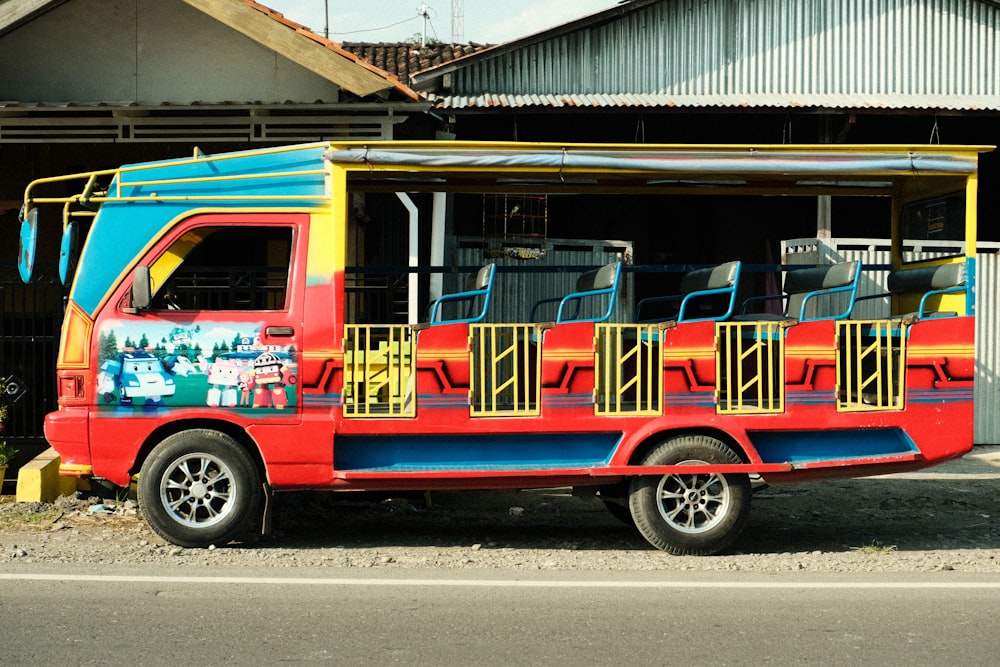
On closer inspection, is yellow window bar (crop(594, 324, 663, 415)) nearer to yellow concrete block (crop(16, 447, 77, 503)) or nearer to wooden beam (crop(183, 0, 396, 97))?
yellow concrete block (crop(16, 447, 77, 503))

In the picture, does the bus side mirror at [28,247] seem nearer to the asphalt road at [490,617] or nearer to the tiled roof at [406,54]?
the asphalt road at [490,617]

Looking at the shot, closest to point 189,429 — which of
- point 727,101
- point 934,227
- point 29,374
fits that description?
point 29,374

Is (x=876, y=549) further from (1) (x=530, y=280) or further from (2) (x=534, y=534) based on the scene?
(1) (x=530, y=280)

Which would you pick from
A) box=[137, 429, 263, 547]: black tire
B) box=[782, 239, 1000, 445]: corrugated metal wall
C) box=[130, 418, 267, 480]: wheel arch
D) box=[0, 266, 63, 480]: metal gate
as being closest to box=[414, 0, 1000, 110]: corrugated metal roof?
box=[782, 239, 1000, 445]: corrugated metal wall

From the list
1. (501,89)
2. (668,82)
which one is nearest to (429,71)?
(501,89)

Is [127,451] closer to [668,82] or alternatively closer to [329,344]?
[329,344]

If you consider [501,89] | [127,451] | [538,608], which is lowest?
[538,608]

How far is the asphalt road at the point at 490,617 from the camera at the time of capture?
4.98m

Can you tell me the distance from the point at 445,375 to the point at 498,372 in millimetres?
348

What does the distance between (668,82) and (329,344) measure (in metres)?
8.15

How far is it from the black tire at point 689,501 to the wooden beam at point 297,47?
5499mm

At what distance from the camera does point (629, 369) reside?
738cm

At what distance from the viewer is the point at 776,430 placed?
7332mm

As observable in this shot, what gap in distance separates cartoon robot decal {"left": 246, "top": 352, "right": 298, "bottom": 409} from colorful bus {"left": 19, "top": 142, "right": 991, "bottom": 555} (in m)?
0.01
